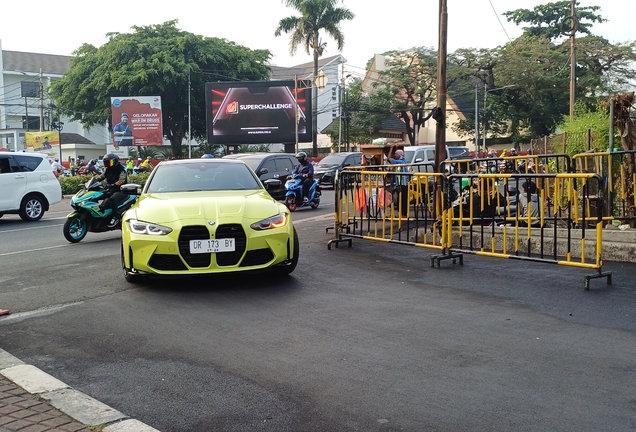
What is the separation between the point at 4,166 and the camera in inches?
660

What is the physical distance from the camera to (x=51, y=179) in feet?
58.7

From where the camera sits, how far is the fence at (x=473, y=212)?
8.72m

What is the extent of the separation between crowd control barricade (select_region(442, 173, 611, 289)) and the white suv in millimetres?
11558

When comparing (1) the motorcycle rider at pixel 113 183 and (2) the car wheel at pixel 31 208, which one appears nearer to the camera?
(1) the motorcycle rider at pixel 113 183

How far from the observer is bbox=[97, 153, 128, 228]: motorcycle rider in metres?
12.6

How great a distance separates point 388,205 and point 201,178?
3055 millimetres

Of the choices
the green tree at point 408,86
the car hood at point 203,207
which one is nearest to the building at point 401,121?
the green tree at point 408,86

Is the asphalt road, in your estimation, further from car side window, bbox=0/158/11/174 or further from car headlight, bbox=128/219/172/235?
car side window, bbox=0/158/11/174

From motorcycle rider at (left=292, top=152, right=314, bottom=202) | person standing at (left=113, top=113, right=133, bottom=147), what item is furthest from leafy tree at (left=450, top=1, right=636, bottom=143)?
motorcycle rider at (left=292, top=152, right=314, bottom=202)

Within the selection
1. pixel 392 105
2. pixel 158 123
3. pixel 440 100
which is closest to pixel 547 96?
pixel 392 105

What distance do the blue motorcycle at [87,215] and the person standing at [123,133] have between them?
3743 centimetres

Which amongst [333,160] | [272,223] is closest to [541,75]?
[333,160]

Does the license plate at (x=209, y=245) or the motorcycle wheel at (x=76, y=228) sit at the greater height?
the license plate at (x=209, y=245)

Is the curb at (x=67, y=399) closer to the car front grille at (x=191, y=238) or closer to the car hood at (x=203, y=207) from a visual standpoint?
the car front grille at (x=191, y=238)
